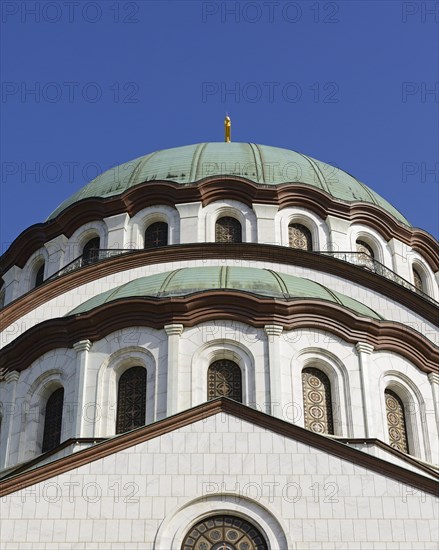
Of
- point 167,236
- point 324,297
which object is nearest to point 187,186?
point 167,236

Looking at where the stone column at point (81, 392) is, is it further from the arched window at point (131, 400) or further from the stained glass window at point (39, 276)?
the stained glass window at point (39, 276)

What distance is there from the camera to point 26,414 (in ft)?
89.5

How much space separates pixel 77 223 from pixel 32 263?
2.14 m

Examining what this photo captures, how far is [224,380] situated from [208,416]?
20.1ft

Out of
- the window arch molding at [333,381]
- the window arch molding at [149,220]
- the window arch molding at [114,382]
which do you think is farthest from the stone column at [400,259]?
the window arch molding at [114,382]

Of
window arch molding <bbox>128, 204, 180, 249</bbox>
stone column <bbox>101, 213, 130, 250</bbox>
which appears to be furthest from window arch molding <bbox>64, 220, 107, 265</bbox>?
window arch molding <bbox>128, 204, 180, 249</bbox>

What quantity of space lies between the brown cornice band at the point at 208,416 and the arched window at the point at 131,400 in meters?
5.76

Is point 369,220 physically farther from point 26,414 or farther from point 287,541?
point 287,541

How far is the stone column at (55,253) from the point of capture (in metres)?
34.9

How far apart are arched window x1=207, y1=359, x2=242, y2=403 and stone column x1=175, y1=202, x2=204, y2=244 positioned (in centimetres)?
756

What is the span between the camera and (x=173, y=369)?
2581 cm

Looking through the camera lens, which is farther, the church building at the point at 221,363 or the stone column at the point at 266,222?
the stone column at the point at 266,222

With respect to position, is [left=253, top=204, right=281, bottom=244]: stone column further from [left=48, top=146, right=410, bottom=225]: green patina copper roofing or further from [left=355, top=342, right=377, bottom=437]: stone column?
[left=355, top=342, right=377, bottom=437]: stone column

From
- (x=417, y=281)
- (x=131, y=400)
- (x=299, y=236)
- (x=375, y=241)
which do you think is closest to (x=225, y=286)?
(x=131, y=400)
